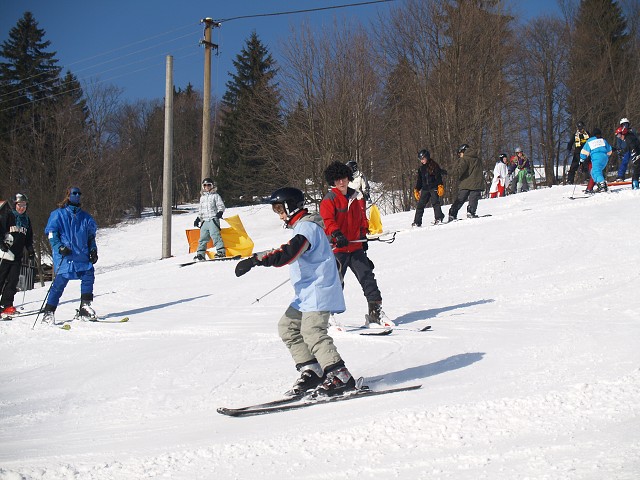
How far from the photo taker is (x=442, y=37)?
29969 millimetres

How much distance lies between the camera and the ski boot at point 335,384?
14.9 feet

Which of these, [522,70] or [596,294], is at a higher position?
[522,70]

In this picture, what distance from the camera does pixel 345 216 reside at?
7152mm

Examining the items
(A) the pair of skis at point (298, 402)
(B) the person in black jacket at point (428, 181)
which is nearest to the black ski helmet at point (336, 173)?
(A) the pair of skis at point (298, 402)

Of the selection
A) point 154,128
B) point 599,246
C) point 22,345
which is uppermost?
point 154,128

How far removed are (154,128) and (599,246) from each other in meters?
56.3

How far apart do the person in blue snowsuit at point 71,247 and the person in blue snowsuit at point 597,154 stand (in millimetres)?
11628

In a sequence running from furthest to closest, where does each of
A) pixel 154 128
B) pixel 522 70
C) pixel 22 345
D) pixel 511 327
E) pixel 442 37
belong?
pixel 154 128 < pixel 522 70 < pixel 442 37 < pixel 22 345 < pixel 511 327

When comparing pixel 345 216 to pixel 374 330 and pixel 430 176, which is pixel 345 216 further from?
pixel 430 176

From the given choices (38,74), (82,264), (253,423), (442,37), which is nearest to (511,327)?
(253,423)

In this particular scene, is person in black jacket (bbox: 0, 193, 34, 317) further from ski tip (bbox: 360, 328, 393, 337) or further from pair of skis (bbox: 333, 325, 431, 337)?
ski tip (bbox: 360, 328, 393, 337)

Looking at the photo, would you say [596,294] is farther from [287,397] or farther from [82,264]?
[82,264]

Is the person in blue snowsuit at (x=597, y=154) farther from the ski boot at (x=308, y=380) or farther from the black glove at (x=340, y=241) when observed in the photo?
the ski boot at (x=308, y=380)

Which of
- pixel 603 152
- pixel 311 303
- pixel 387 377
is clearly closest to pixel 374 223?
pixel 603 152
